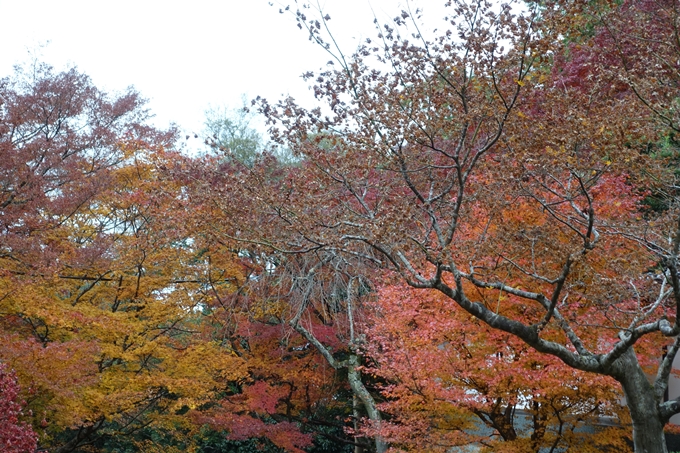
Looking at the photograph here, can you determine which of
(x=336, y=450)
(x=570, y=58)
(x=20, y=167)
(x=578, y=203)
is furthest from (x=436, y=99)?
(x=336, y=450)

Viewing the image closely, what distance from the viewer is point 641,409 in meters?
6.91

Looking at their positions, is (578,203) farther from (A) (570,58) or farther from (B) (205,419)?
(B) (205,419)

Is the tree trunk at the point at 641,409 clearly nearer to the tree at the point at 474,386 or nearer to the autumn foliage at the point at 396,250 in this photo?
the autumn foliage at the point at 396,250

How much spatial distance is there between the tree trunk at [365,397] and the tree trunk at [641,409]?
232 inches

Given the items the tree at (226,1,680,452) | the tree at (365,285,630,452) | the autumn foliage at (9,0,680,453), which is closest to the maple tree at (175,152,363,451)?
the autumn foliage at (9,0,680,453)

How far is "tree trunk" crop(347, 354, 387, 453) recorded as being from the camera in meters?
12.8

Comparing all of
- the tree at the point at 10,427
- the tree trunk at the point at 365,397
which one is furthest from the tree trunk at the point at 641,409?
the tree at the point at 10,427

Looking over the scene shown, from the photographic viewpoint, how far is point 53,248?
12.0 meters

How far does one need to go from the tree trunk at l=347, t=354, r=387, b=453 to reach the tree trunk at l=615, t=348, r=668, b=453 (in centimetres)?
590

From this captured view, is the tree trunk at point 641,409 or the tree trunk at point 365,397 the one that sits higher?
the tree trunk at point 365,397

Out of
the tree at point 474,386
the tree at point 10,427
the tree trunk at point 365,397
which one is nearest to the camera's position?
the tree at point 10,427

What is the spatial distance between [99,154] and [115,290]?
3.05 metres

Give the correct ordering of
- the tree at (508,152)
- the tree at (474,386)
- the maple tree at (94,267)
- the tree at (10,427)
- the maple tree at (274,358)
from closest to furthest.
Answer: the tree at (508,152), the tree at (10,427), the tree at (474,386), the maple tree at (94,267), the maple tree at (274,358)

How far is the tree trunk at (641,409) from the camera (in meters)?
6.89
